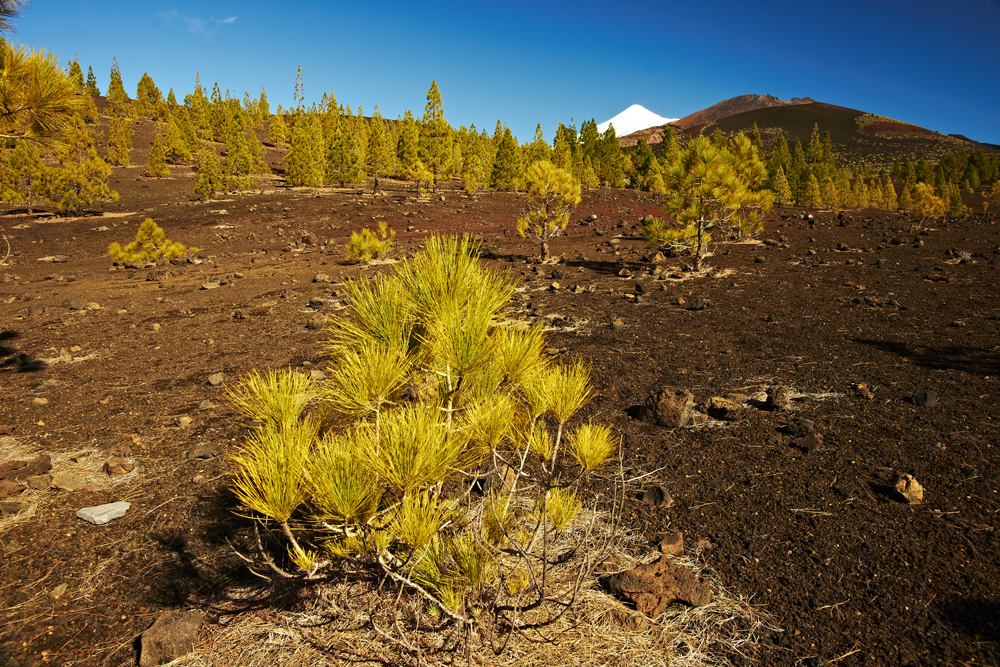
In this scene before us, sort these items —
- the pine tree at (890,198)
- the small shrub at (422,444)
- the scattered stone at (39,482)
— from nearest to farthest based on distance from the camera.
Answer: the small shrub at (422,444), the scattered stone at (39,482), the pine tree at (890,198)

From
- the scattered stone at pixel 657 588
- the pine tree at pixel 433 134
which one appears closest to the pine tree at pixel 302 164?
the pine tree at pixel 433 134

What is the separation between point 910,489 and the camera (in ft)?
11.2

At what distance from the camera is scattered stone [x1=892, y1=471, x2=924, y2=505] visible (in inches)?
134

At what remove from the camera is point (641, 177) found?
4944cm

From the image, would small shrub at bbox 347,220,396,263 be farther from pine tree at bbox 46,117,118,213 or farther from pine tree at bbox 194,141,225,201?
pine tree at bbox 194,141,225,201

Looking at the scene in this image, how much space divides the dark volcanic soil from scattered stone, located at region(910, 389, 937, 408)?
0.23 ft

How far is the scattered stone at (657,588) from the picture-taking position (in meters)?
2.62

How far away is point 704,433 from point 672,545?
1815mm

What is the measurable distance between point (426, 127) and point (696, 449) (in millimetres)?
41432

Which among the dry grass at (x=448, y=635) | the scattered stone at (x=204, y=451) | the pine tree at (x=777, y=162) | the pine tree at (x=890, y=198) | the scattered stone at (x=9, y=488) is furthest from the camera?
the pine tree at (x=777, y=162)

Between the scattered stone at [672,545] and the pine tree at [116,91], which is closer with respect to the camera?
the scattered stone at [672,545]

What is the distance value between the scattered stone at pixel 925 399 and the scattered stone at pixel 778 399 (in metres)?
1.11

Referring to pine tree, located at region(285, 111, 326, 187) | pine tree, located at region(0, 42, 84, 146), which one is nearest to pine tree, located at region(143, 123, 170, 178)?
pine tree, located at region(285, 111, 326, 187)

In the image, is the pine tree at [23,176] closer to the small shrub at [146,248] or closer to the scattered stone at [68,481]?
the small shrub at [146,248]
